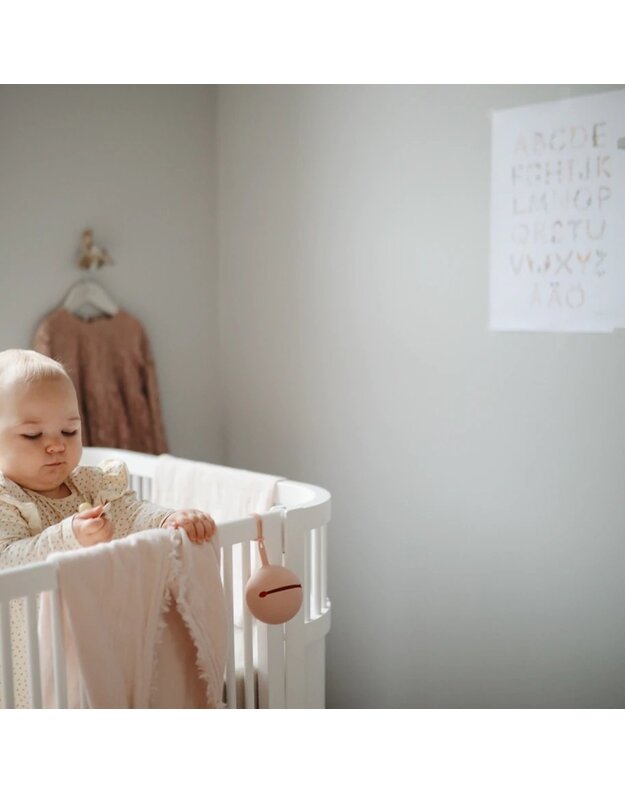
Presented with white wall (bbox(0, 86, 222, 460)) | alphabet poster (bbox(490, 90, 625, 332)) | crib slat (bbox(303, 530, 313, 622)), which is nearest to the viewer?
crib slat (bbox(303, 530, 313, 622))

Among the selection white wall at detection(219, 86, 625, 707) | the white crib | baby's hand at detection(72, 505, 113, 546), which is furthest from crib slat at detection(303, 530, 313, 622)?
white wall at detection(219, 86, 625, 707)

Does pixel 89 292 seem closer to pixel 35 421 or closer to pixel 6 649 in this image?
pixel 35 421

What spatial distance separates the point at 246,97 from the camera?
231 centimetres

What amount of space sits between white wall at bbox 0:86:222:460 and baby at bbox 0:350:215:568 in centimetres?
73

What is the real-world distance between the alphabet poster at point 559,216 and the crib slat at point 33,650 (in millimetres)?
1142

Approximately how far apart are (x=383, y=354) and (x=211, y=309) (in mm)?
595

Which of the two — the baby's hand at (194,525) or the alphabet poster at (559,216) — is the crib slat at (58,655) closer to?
the baby's hand at (194,525)

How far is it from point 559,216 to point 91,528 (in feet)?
→ 3.58

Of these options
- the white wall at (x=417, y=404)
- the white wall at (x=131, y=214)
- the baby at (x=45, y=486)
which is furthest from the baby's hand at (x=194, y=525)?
the white wall at (x=131, y=214)

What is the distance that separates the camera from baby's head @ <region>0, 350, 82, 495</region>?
127cm

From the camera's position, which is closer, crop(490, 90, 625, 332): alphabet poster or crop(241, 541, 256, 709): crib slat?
crop(241, 541, 256, 709): crib slat

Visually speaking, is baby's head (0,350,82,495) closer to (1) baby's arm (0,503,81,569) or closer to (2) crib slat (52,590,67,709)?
(1) baby's arm (0,503,81,569)

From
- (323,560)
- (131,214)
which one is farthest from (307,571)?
(131,214)

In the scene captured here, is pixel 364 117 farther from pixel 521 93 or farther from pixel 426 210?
pixel 521 93
